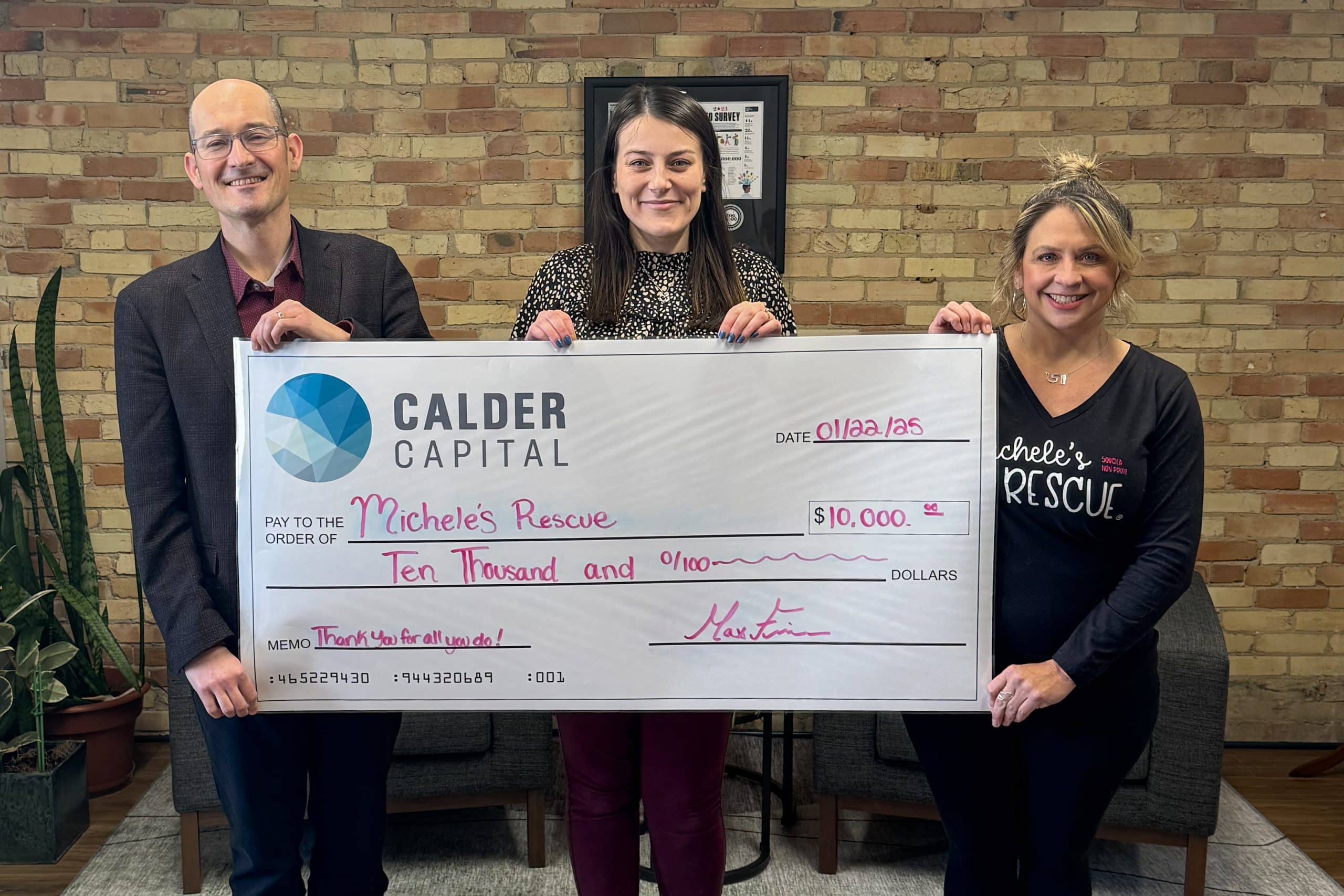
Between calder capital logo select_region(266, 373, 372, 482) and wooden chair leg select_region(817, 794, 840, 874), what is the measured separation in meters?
1.56

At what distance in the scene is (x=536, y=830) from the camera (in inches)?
103

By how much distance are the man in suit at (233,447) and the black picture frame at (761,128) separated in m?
1.60

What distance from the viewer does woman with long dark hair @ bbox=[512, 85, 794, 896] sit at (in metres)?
1.64

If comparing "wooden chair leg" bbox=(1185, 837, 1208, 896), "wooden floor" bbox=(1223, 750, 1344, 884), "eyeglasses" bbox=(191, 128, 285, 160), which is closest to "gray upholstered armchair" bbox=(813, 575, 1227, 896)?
"wooden chair leg" bbox=(1185, 837, 1208, 896)

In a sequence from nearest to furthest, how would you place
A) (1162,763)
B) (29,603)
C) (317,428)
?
1. (317,428)
2. (1162,763)
3. (29,603)

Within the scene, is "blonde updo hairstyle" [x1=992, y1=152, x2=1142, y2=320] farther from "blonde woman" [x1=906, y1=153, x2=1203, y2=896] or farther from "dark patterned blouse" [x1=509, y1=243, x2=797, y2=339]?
"dark patterned blouse" [x1=509, y1=243, x2=797, y2=339]

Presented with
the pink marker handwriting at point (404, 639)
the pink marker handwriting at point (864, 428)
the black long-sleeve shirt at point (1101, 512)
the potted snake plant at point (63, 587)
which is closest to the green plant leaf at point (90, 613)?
the potted snake plant at point (63, 587)

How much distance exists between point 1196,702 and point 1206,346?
1342 mm

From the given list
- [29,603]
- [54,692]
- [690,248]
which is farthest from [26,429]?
[690,248]

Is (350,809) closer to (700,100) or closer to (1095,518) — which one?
(1095,518)

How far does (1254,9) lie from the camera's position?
312cm

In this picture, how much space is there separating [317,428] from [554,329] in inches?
16.8

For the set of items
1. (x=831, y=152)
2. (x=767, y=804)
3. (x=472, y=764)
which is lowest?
(x=767, y=804)
